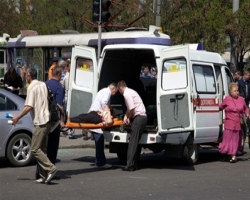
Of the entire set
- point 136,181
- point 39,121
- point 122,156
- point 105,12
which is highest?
point 105,12

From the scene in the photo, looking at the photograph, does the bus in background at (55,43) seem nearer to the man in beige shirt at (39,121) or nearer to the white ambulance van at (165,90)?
the white ambulance van at (165,90)

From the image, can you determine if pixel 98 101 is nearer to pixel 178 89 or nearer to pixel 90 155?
pixel 178 89

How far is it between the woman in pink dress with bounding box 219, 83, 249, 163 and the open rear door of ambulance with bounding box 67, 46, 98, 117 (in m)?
2.63

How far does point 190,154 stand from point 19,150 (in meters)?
3.27

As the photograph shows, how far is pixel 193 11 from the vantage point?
85.6ft

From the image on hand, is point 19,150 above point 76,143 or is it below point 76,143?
above

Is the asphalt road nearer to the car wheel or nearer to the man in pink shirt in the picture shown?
the car wheel

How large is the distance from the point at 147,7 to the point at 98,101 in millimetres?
18157

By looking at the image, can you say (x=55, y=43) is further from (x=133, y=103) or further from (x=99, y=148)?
(x=133, y=103)

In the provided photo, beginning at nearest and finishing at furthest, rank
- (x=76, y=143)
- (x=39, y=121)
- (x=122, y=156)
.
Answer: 1. (x=39, y=121)
2. (x=122, y=156)
3. (x=76, y=143)

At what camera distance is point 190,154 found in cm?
1398

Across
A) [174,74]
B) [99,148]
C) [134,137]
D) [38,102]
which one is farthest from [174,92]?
[38,102]

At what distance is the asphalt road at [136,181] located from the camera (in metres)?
10.6

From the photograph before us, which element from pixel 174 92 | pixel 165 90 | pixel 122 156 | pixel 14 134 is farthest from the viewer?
pixel 122 156
